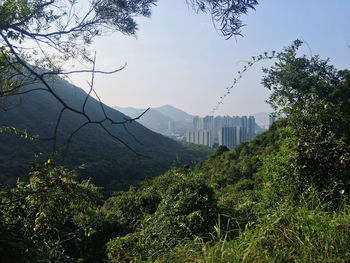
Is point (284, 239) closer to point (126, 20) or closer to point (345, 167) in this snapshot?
point (345, 167)

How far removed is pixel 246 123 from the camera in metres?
36.5

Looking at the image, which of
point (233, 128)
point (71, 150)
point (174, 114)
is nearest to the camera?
point (71, 150)

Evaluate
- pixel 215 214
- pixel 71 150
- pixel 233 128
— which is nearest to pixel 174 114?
pixel 233 128

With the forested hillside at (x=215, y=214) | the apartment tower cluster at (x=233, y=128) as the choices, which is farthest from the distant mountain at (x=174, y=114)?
the forested hillside at (x=215, y=214)

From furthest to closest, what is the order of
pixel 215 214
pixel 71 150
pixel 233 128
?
pixel 233 128 < pixel 71 150 < pixel 215 214

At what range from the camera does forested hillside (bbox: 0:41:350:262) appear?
5.77ft

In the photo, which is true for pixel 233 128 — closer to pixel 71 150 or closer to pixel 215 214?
pixel 71 150

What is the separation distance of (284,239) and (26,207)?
193 centimetres

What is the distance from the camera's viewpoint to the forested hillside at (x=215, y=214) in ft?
5.77

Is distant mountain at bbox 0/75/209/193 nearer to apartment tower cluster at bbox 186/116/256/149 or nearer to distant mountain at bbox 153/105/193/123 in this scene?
apartment tower cluster at bbox 186/116/256/149

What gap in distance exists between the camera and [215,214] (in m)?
3.23

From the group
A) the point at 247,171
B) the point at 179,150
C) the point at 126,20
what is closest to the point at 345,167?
the point at 126,20

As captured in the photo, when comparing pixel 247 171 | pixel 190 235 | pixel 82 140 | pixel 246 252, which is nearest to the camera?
pixel 246 252

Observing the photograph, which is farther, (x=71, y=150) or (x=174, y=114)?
(x=174, y=114)
